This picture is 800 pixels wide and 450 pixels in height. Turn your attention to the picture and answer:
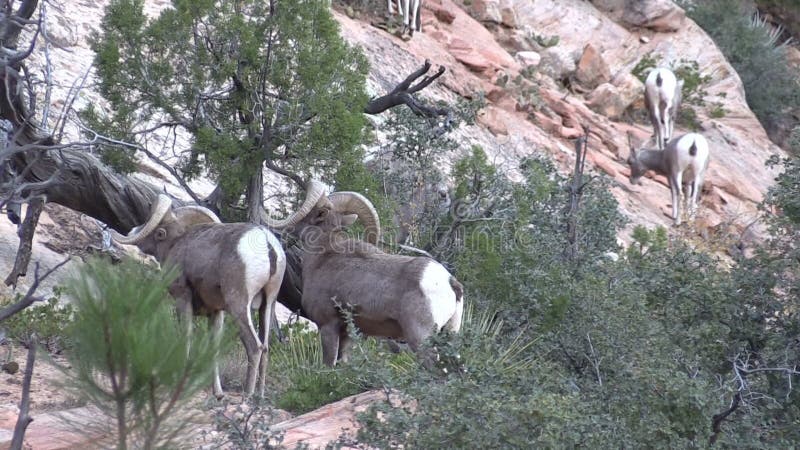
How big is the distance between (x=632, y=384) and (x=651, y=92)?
1615cm

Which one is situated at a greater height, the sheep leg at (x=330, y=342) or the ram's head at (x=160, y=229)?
the ram's head at (x=160, y=229)

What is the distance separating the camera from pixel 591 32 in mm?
26484

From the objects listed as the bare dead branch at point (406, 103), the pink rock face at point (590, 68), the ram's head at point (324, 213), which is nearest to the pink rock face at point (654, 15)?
the pink rock face at point (590, 68)

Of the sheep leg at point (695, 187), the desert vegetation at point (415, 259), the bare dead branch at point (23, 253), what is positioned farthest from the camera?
the sheep leg at point (695, 187)

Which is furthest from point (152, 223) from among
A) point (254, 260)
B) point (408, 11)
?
point (408, 11)

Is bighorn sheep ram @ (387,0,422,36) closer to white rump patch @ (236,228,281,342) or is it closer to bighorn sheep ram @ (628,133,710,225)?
bighorn sheep ram @ (628,133,710,225)

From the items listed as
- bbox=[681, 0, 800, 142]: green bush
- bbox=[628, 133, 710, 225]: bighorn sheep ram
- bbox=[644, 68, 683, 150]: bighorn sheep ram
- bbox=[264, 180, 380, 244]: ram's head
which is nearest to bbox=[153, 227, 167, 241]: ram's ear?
bbox=[264, 180, 380, 244]: ram's head

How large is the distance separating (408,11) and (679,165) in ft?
18.3

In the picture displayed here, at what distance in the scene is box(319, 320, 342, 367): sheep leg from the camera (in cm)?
889

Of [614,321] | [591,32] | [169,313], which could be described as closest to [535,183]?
[614,321]

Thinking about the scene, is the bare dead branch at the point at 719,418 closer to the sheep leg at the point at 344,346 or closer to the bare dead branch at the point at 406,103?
the sheep leg at the point at 344,346

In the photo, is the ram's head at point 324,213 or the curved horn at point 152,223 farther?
the ram's head at point 324,213

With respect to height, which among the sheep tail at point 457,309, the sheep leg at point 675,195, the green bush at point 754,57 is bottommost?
the sheep leg at point 675,195

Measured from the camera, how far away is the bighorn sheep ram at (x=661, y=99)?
22.7 m
